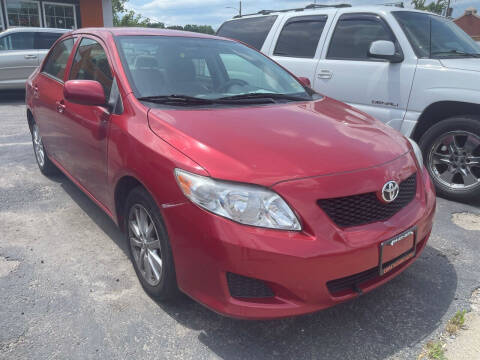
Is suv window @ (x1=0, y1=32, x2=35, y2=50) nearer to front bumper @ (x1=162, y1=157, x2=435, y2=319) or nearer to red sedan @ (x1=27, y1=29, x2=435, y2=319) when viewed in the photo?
red sedan @ (x1=27, y1=29, x2=435, y2=319)

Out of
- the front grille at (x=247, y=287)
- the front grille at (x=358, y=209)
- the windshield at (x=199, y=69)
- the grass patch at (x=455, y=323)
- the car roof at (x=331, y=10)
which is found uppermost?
the car roof at (x=331, y=10)

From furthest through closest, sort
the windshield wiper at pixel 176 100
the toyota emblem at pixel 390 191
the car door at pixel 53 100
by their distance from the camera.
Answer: the car door at pixel 53 100 < the windshield wiper at pixel 176 100 < the toyota emblem at pixel 390 191

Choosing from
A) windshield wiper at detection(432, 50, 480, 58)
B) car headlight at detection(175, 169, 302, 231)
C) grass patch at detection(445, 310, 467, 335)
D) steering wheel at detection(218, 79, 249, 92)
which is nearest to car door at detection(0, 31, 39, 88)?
steering wheel at detection(218, 79, 249, 92)

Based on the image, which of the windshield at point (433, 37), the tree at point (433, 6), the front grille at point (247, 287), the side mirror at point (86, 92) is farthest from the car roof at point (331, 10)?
the tree at point (433, 6)

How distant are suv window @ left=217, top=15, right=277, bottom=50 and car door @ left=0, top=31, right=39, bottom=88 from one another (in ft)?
19.2

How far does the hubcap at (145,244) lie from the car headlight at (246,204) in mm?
497

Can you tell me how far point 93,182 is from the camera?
3.08 metres

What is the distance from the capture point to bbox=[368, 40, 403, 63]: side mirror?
4109 millimetres

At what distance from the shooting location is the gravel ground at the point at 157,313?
212 centimetres

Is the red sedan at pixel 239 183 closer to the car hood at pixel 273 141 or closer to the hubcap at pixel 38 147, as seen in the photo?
the car hood at pixel 273 141

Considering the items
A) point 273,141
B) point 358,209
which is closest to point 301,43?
point 273,141

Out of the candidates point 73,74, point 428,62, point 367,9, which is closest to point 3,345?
point 73,74

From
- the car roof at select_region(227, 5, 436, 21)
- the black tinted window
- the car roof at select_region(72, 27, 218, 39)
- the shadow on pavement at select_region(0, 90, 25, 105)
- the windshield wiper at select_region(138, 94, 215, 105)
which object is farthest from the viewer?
the shadow on pavement at select_region(0, 90, 25, 105)

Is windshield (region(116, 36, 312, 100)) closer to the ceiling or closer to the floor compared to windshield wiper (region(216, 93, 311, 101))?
closer to the ceiling
